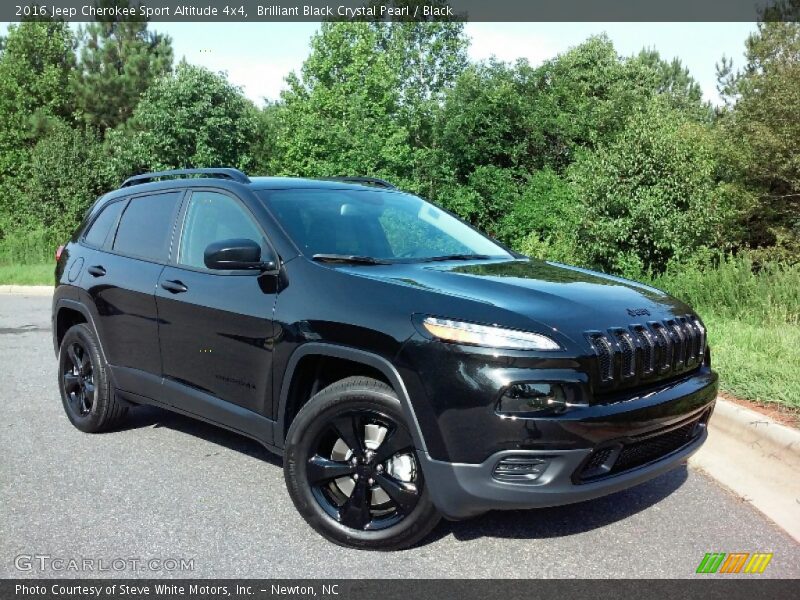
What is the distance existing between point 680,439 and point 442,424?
1265 millimetres

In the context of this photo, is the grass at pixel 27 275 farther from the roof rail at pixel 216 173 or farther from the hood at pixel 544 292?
the hood at pixel 544 292

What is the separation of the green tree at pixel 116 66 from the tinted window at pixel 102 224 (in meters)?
38.9

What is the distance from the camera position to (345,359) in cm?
362

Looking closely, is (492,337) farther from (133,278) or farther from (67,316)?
(67,316)

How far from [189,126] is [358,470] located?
109 ft

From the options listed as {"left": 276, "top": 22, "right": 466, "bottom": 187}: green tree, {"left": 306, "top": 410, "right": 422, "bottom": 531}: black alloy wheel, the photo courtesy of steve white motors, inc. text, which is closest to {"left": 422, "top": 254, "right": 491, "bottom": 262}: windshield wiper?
{"left": 306, "top": 410, "right": 422, "bottom": 531}: black alloy wheel

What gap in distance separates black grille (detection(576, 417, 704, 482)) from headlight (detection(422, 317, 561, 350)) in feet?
1.64

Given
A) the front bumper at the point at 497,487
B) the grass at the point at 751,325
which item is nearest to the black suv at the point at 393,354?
the front bumper at the point at 497,487

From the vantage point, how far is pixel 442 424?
3.20 m

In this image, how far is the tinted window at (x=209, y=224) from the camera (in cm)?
439

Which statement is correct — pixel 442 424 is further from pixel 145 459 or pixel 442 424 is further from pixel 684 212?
pixel 684 212

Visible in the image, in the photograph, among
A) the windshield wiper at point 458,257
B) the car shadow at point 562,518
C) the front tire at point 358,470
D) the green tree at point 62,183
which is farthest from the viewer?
the green tree at point 62,183

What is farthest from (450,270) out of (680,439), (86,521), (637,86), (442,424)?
(637,86)

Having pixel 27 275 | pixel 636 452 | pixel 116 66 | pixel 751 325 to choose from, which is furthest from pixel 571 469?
pixel 116 66
